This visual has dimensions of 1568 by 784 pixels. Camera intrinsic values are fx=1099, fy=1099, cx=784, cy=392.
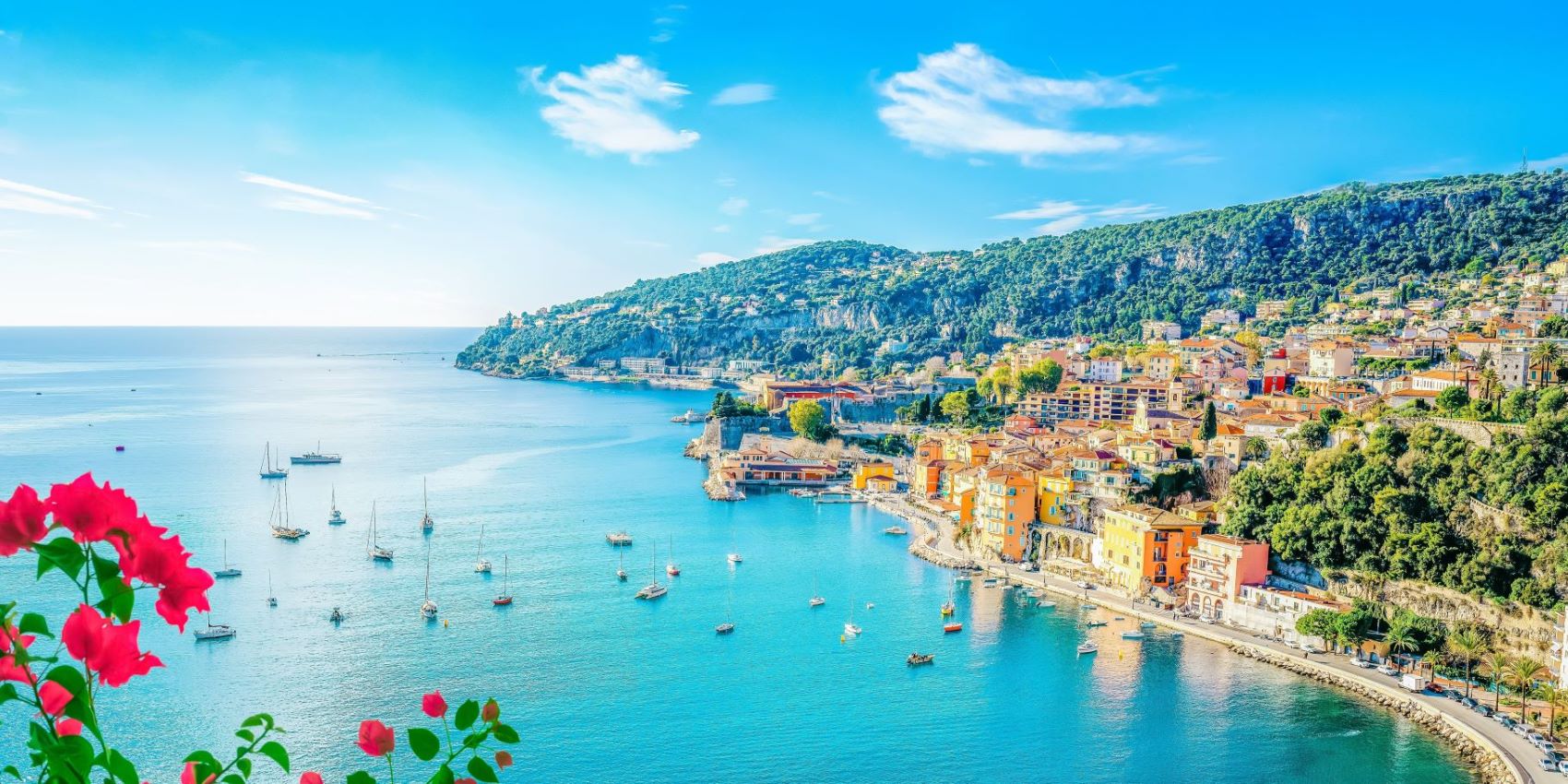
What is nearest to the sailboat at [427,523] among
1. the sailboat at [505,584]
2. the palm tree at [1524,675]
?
the sailboat at [505,584]

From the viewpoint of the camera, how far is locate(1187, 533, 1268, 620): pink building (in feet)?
65.2

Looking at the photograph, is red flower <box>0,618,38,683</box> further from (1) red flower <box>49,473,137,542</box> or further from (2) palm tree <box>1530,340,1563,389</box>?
(2) palm tree <box>1530,340,1563,389</box>

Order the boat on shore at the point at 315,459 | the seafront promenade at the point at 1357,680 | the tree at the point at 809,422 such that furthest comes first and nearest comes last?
the tree at the point at 809,422 → the boat on shore at the point at 315,459 → the seafront promenade at the point at 1357,680

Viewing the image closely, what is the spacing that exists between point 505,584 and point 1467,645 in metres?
17.3

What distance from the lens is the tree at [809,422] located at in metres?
41.8

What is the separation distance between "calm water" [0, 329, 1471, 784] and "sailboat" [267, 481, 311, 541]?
295 mm

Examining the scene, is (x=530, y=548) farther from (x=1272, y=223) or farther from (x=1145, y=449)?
(x=1272, y=223)

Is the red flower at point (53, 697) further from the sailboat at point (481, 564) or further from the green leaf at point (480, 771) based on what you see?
the sailboat at point (481, 564)

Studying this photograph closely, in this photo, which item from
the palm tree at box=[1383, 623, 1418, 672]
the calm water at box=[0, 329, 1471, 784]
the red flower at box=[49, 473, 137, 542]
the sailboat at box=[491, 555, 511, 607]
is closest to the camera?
the red flower at box=[49, 473, 137, 542]

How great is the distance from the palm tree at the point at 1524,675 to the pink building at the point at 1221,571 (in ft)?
14.3

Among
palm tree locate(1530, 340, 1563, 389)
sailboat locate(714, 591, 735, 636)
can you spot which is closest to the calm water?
sailboat locate(714, 591, 735, 636)

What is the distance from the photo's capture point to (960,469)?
99.3ft

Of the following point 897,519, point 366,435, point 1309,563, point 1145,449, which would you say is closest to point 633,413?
point 366,435

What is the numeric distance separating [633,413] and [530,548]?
35.8 metres
